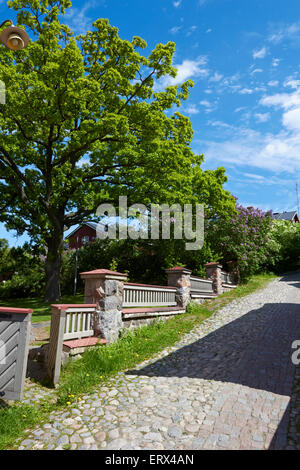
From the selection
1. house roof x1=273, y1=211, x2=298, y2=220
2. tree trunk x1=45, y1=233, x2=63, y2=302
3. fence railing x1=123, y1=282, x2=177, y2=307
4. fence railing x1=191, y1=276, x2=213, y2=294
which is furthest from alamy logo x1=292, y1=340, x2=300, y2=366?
house roof x1=273, y1=211, x2=298, y2=220

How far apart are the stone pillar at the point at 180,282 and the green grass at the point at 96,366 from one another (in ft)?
3.25

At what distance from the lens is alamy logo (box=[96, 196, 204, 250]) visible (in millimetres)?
14384

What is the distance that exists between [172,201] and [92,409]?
10596 millimetres

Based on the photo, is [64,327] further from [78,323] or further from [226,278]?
[226,278]

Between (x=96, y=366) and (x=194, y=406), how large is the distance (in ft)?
6.57

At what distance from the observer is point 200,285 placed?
12.6 meters

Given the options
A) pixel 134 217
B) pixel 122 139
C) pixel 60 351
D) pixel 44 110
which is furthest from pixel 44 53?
pixel 60 351

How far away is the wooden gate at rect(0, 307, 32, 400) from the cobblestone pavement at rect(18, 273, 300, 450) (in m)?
0.55

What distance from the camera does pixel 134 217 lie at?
48.1 ft

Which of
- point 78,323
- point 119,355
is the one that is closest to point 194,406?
point 119,355

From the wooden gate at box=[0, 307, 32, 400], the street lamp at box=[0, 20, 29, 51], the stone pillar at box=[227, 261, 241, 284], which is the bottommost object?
the wooden gate at box=[0, 307, 32, 400]

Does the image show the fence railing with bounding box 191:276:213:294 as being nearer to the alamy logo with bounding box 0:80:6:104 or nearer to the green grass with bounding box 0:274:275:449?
the green grass with bounding box 0:274:275:449

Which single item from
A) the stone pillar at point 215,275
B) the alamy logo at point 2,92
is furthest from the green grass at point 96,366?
the alamy logo at point 2,92

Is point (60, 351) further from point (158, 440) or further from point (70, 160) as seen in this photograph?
point (70, 160)
